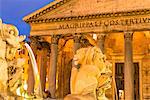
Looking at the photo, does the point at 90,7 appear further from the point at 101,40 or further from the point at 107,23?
the point at 101,40

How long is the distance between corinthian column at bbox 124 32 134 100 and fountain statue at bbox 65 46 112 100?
554 inches

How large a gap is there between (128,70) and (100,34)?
11.4 feet

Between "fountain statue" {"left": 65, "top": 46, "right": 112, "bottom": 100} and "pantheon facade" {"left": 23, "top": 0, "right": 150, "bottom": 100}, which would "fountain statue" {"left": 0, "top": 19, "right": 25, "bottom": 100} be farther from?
"pantheon facade" {"left": 23, "top": 0, "right": 150, "bottom": 100}

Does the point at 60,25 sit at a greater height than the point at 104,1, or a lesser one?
lesser

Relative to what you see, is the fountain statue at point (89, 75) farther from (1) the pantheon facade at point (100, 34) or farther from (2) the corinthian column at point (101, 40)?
(2) the corinthian column at point (101, 40)

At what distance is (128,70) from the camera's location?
19375 millimetres

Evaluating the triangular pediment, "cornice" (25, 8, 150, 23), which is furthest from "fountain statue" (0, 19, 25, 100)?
the triangular pediment

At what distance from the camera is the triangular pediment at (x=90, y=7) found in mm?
20484

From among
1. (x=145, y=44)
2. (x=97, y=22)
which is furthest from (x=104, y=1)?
(x=145, y=44)

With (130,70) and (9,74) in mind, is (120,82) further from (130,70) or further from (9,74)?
(9,74)

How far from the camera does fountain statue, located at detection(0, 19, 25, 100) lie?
14.0 ft

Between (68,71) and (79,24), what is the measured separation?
7.51m

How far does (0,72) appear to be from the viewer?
4180mm

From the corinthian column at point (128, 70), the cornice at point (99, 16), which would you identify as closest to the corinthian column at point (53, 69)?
the cornice at point (99, 16)
